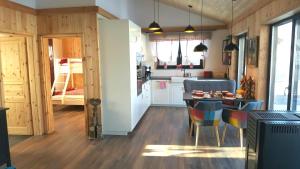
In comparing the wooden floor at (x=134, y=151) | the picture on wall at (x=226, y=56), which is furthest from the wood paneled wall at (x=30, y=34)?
the picture on wall at (x=226, y=56)

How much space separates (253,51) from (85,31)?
3398 millimetres

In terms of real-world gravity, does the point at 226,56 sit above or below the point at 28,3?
below

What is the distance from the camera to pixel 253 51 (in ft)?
15.1

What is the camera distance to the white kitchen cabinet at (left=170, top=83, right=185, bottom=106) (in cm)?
712

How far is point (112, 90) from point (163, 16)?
3869 mm

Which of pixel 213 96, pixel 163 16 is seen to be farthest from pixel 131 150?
pixel 163 16

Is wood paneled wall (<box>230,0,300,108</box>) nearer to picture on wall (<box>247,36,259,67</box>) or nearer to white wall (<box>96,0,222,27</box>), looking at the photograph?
picture on wall (<box>247,36,259,67</box>)

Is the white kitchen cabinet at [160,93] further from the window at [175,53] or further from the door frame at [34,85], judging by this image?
the door frame at [34,85]

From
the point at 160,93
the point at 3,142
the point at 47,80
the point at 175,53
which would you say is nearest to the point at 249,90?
the point at 160,93

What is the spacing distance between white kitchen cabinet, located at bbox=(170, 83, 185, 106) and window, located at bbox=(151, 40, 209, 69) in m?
0.97

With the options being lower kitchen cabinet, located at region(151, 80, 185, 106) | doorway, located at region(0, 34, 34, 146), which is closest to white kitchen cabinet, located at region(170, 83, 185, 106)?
lower kitchen cabinet, located at region(151, 80, 185, 106)

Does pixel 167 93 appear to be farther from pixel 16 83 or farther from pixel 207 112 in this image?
pixel 16 83

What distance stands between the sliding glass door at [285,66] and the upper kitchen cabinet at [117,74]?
266cm

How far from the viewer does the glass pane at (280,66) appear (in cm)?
370
